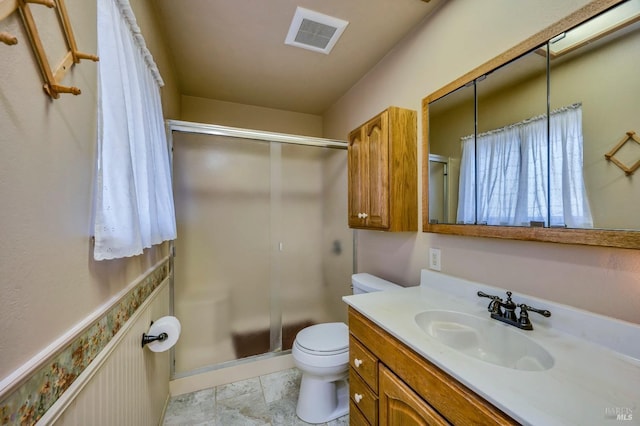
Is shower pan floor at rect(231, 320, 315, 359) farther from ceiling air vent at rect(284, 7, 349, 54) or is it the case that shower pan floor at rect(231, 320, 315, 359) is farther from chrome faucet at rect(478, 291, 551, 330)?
ceiling air vent at rect(284, 7, 349, 54)

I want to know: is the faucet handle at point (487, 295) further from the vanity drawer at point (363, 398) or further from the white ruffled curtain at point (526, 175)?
the vanity drawer at point (363, 398)

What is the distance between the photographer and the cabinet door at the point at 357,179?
69.4 inches

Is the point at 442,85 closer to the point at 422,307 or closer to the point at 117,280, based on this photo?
the point at 422,307

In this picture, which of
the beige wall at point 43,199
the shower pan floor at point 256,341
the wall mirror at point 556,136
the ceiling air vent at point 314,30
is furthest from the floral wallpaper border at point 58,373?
the ceiling air vent at point 314,30

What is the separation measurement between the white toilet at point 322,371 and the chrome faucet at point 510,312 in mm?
677

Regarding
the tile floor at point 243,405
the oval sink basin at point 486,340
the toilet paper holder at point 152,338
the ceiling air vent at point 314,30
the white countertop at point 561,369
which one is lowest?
the tile floor at point 243,405

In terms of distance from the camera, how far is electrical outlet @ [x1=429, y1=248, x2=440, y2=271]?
144 cm

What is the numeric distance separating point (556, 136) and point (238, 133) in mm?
1819

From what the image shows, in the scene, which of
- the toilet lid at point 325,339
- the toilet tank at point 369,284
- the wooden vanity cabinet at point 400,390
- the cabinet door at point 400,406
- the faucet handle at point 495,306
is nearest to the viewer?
the wooden vanity cabinet at point 400,390

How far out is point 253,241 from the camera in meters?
2.01

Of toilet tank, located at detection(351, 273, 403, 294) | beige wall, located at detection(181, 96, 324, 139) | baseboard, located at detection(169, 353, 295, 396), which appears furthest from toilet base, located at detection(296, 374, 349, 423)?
beige wall, located at detection(181, 96, 324, 139)

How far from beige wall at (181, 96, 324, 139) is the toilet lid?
2.16 meters

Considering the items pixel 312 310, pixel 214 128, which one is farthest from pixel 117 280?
pixel 312 310

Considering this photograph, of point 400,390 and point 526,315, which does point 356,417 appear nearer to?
point 400,390
